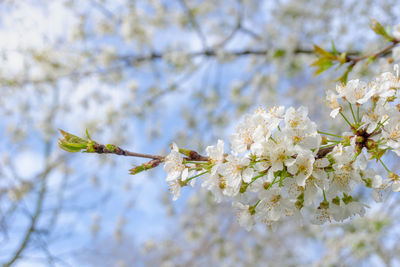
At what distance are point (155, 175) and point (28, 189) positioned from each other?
6.36ft

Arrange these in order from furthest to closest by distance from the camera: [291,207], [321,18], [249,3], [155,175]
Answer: [249,3] < [321,18] < [155,175] < [291,207]

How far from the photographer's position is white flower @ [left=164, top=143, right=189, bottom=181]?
0.91 metres

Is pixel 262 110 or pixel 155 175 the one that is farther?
pixel 155 175

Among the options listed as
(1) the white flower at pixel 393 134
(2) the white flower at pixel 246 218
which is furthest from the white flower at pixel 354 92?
(2) the white flower at pixel 246 218

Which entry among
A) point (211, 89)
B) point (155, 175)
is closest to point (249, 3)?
point (211, 89)

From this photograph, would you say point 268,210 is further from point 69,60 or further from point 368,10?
point 368,10

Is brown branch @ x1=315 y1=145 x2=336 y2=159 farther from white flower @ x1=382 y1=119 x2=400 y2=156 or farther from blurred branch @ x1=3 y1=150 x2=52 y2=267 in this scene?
blurred branch @ x1=3 y1=150 x2=52 y2=267

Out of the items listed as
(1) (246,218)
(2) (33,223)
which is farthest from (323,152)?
(2) (33,223)

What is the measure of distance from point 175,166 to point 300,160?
1.28ft

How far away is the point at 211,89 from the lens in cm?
518

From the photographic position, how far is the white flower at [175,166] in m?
0.91

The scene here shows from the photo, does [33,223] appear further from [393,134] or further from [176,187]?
[393,134]

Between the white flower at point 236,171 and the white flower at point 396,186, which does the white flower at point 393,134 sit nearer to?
the white flower at point 396,186

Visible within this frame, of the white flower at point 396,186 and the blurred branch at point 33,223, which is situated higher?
the blurred branch at point 33,223
